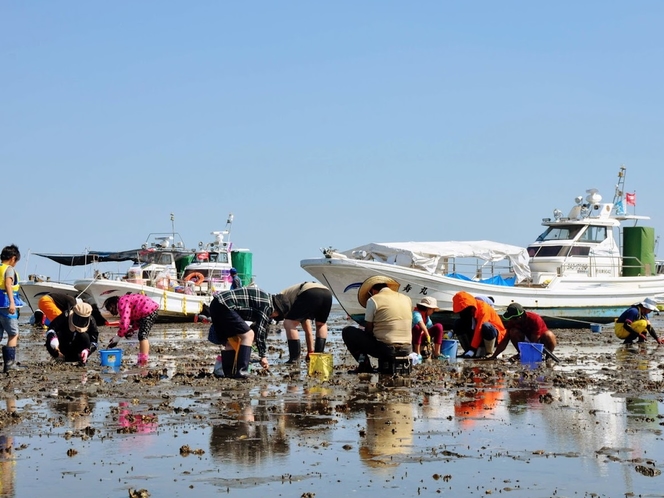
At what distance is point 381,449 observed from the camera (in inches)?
279

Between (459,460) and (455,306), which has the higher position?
(455,306)

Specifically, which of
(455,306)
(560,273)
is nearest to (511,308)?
(455,306)

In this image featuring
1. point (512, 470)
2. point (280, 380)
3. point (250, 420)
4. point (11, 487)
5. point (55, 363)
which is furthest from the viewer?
point (55, 363)

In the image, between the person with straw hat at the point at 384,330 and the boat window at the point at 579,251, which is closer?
the person with straw hat at the point at 384,330

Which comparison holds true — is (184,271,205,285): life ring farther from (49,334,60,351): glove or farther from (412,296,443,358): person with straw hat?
(49,334,60,351): glove

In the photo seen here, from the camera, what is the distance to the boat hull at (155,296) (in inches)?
1273

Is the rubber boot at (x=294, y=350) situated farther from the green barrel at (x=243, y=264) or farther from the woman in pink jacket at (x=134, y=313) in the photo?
the green barrel at (x=243, y=264)

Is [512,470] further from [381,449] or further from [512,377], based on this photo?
[512,377]

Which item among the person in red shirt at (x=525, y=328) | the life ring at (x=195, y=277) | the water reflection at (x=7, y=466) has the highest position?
the life ring at (x=195, y=277)

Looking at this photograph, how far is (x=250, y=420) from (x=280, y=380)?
3.35 m

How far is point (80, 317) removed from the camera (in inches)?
541

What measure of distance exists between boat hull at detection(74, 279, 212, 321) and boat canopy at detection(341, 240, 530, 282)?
599 cm

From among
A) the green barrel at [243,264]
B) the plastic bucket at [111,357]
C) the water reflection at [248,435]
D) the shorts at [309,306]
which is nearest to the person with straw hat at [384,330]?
the shorts at [309,306]

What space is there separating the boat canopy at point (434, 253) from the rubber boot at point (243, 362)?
17291mm
